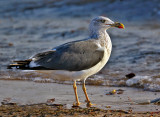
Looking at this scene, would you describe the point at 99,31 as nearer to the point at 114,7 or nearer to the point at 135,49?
the point at 135,49

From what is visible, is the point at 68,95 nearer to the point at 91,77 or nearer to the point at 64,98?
the point at 64,98

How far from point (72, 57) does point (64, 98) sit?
753 mm

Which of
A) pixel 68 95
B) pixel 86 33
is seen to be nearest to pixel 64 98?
pixel 68 95

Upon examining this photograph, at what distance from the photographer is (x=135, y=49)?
8812 mm

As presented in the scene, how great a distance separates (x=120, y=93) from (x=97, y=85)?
726 millimetres

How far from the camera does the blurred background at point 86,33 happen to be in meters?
7.07

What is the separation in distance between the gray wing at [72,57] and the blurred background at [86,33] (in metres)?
1.38

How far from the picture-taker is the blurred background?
23.2ft

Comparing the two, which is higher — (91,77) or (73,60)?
(73,60)

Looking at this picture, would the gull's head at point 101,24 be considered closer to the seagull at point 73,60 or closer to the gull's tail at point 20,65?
the seagull at point 73,60

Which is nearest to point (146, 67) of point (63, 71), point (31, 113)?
point (63, 71)

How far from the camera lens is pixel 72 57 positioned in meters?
5.24

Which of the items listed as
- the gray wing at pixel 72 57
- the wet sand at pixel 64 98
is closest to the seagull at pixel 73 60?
the gray wing at pixel 72 57

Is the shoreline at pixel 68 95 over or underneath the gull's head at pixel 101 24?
underneath
